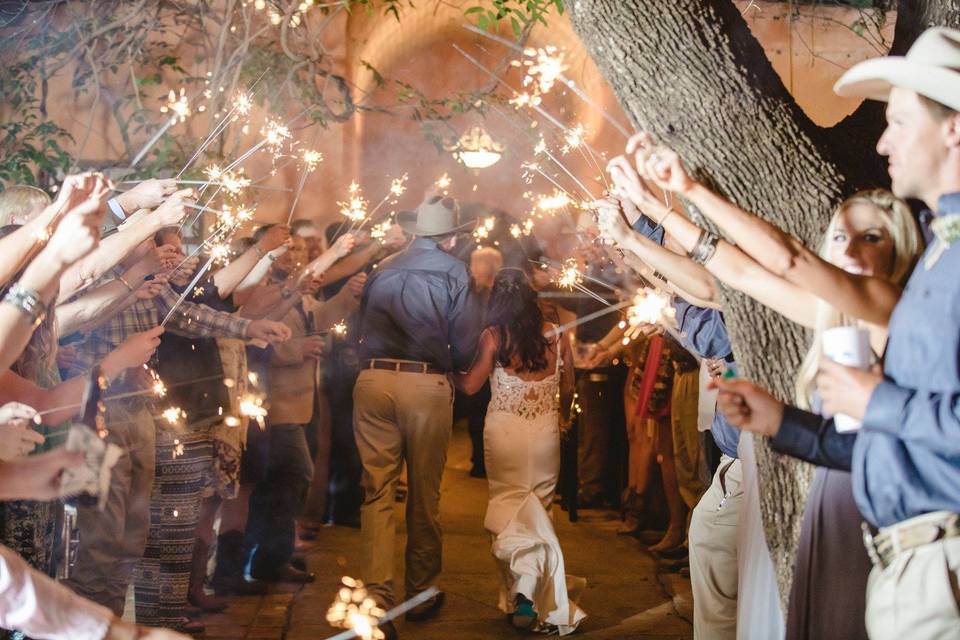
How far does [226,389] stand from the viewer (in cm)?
587

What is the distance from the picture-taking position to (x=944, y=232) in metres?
2.33

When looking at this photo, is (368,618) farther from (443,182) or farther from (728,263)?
(728,263)

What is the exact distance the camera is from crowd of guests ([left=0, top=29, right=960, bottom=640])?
2412 mm

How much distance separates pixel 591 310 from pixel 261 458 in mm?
3216

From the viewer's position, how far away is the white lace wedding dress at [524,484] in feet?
19.0

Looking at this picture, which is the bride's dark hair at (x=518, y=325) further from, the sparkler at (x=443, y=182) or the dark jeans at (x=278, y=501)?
the dark jeans at (x=278, y=501)

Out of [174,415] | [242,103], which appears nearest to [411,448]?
[174,415]

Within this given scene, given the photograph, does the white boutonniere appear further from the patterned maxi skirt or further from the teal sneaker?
the patterned maxi skirt

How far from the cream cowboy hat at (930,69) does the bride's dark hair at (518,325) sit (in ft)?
12.3

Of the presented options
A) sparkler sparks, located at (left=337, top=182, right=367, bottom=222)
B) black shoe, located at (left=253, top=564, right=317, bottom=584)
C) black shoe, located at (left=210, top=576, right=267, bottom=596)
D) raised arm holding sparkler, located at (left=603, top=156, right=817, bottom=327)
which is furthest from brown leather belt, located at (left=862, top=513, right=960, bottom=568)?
sparkler sparks, located at (left=337, top=182, right=367, bottom=222)

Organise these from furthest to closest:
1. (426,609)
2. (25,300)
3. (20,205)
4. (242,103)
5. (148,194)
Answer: (242,103)
(426,609)
(148,194)
(20,205)
(25,300)

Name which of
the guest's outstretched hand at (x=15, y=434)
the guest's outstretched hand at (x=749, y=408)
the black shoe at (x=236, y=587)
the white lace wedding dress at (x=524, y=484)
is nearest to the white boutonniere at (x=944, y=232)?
the guest's outstretched hand at (x=749, y=408)

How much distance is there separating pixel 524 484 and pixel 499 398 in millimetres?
534

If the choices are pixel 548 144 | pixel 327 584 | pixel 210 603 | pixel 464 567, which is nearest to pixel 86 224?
pixel 210 603
